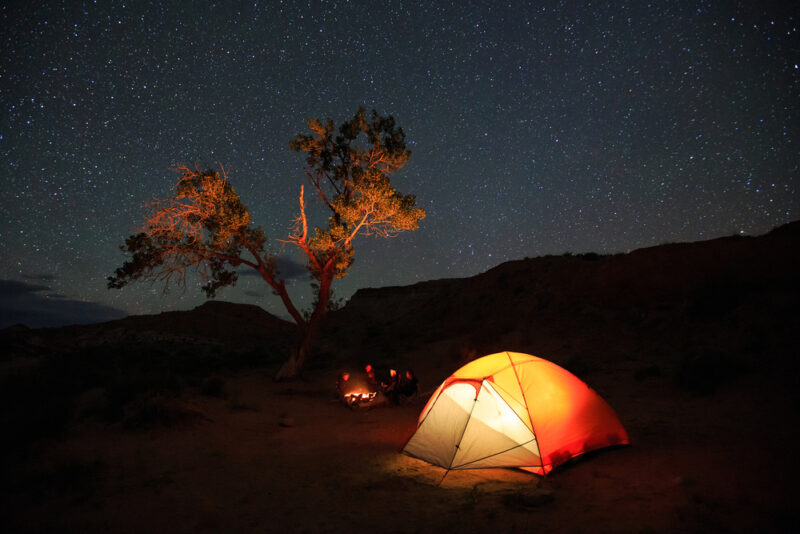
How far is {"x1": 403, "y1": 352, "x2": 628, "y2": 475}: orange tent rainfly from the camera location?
695cm

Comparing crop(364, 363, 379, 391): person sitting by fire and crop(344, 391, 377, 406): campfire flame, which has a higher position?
crop(364, 363, 379, 391): person sitting by fire

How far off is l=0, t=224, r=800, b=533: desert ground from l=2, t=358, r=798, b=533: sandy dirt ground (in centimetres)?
3

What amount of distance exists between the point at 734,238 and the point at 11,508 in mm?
29337

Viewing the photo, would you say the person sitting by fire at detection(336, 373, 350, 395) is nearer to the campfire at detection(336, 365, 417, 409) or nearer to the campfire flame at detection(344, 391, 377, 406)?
the campfire at detection(336, 365, 417, 409)

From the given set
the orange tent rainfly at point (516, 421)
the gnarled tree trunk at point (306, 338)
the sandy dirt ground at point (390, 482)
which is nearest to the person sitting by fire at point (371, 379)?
the sandy dirt ground at point (390, 482)

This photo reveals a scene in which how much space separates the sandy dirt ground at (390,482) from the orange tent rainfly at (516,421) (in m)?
0.22

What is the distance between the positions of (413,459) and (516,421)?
2074 mm

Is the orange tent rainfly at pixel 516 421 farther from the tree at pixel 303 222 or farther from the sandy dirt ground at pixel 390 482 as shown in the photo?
the tree at pixel 303 222

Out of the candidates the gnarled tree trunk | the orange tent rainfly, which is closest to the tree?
the gnarled tree trunk

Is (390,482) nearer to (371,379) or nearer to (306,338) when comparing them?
(371,379)

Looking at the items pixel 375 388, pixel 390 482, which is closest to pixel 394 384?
pixel 375 388

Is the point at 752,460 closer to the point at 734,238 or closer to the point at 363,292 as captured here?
the point at 734,238

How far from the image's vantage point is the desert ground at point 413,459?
201 inches

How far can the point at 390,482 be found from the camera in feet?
21.6
